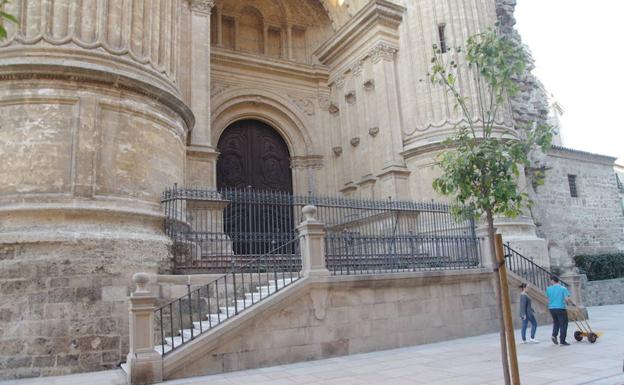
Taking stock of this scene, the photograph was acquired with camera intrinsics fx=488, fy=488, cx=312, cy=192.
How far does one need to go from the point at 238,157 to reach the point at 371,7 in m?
7.17

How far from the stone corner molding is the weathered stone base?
9.48 m

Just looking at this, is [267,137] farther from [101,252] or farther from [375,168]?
[101,252]

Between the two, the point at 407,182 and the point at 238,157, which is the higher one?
the point at 238,157

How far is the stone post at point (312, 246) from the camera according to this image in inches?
348

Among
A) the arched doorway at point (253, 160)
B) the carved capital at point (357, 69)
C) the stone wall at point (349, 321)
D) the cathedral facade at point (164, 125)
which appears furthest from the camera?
the carved capital at point (357, 69)

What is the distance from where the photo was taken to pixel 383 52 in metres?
17.5

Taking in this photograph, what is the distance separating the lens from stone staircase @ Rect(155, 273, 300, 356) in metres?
7.81

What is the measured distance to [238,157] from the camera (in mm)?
18047

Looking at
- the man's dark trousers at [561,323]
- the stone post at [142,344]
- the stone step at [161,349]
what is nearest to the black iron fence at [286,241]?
the stone step at [161,349]

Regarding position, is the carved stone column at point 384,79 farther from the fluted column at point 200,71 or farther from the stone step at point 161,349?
the stone step at point 161,349

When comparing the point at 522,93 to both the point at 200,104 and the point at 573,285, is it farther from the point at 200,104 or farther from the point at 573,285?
the point at 200,104

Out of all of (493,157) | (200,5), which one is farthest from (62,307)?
(200,5)

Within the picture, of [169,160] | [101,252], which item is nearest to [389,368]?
[101,252]

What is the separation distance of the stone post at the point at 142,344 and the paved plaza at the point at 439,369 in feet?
1.00
